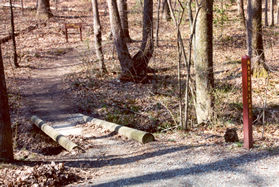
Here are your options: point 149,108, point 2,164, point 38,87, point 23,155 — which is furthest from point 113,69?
point 2,164

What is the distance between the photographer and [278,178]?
17.1 ft

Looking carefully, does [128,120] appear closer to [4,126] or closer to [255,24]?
[4,126]

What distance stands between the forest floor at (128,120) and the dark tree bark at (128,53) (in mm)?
710

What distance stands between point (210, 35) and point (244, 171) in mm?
4932

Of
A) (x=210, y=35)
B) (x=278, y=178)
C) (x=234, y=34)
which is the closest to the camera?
(x=278, y=178)

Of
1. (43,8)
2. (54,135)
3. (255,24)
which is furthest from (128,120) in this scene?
(43,8)

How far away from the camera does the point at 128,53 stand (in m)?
16.0

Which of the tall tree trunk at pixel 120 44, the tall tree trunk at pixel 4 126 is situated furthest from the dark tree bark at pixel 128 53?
the tall tree trunk at pixel 4 126

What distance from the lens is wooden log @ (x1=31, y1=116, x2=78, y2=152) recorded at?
8.49m

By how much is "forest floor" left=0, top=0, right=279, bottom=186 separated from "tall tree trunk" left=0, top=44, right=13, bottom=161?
11.8 inches

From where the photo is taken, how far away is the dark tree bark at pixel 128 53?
15719 millimetres

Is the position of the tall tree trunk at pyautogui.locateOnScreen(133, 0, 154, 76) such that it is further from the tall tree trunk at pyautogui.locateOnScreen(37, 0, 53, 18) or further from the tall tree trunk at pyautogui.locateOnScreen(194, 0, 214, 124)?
the tall tree trunk at pyautogui.locateOnScreen(37, 0, 53, 18)

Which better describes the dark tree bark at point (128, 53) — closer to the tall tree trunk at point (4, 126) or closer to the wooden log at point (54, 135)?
the wooden log at point (54, 135)

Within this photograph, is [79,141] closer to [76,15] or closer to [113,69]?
[113,69]
